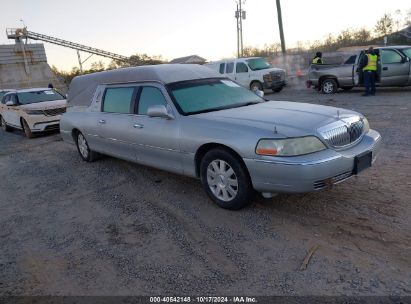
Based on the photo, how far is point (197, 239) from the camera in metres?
3.86

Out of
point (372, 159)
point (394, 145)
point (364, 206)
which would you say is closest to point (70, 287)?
point (364, 206)

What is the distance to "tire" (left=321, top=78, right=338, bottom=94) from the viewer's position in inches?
597

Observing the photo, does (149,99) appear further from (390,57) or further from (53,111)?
(390,57)

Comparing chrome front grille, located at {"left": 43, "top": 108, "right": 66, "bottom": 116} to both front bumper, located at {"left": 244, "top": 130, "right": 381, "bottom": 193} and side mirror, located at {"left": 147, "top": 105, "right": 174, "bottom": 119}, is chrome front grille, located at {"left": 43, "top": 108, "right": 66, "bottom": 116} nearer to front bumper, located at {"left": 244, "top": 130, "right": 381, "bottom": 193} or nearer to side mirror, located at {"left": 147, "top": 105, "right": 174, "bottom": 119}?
side mirror, located at {"left": 147, "top": 105, "right": 174, "bottom": 119}

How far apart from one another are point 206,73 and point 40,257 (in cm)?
343

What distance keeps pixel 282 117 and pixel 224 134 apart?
70 centimetres

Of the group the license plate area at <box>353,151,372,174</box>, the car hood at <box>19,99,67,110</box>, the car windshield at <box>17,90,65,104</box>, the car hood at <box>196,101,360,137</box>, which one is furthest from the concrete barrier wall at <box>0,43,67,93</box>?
the license plate area at <box>353,151,372,174</box>

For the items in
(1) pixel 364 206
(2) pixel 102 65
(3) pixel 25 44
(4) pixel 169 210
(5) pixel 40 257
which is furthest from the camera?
(2) pixel 102 65

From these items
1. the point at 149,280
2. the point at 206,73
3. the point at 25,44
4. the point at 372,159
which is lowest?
the point at 149,280

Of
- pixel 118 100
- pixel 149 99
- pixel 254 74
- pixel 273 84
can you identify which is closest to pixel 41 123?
pixel 118 100

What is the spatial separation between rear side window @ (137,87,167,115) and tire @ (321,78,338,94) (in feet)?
38.2

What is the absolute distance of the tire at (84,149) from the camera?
23.7ft

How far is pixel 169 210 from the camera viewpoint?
15.4ft

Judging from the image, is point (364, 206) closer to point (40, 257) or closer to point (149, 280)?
point (149, 280)
